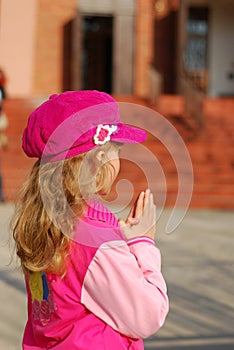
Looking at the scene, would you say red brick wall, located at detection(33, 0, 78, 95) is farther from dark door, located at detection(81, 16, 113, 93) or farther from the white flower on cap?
the white flower on cap

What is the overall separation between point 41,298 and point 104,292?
0.75ft

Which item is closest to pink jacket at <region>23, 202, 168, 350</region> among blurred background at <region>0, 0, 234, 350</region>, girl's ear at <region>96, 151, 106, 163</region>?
girl's ear at <region>96, 151, 106, 163</region>

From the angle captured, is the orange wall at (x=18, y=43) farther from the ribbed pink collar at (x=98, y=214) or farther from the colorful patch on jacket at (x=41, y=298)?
the ribbed pink collar at (x=98, y=214)

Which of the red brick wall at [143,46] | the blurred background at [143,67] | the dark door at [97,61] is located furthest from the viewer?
the dark door at [97,61]

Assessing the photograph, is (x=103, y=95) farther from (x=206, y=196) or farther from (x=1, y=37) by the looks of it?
(x=1, y=37)

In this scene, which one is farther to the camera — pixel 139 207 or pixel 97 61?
pixel 97 61

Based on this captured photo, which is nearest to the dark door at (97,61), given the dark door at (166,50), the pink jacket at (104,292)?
the dark door at (166,50)

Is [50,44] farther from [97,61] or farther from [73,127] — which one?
[73,127]

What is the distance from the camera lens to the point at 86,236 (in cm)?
189

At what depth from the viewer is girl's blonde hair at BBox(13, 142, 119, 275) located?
191 cm

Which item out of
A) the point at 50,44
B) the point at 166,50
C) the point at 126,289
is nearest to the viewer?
the point at 126,289

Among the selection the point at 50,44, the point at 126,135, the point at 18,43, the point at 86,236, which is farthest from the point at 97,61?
the point at 86,236

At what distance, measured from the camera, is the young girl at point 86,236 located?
1.88 metres

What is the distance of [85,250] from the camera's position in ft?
6.21
